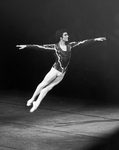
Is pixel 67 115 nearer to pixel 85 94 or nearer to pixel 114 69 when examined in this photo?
pixel 85 94

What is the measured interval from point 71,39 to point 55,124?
4951 mm

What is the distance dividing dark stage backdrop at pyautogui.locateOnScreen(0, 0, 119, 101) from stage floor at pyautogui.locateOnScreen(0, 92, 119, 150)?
118 cm

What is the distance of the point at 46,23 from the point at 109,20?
2774 millimetres

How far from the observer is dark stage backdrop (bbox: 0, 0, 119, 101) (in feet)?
57.4

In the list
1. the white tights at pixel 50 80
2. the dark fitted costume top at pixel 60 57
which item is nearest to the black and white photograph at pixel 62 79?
the white tights at pixel 50 80

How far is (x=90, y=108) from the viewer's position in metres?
15.3

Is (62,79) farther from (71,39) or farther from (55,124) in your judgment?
(55,124)

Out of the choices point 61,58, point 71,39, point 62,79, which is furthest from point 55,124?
point 71,39

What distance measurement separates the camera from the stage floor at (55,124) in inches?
487

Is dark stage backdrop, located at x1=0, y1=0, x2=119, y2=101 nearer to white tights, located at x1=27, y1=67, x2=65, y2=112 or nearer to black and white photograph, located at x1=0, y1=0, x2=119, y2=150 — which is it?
black and white photograph, located at x1=0, y1=0, x2=119, y2=150

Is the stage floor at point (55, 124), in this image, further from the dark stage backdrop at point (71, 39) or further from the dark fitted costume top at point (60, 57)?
the dark fitted costume top at point (60, 57)

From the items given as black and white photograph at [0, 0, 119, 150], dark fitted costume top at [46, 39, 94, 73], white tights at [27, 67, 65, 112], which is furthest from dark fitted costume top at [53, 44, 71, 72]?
black and white photograph at [0, 0, 119, 150]

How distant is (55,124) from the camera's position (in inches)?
546

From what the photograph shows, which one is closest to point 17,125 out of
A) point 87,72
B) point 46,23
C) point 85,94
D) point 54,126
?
point 54,126
